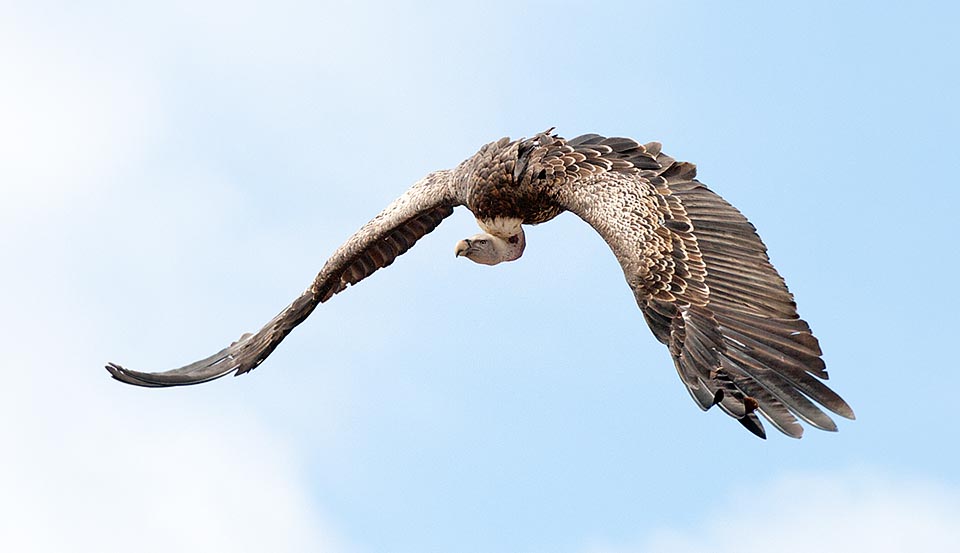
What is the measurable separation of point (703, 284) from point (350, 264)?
4169 millimetres

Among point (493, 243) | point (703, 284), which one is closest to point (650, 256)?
point (703, 284)

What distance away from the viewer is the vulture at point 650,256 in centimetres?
1138

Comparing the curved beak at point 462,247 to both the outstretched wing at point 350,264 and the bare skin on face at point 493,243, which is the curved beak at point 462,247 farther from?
the outstretched wing at point 350,264

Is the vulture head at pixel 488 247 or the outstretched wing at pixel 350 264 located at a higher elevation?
the outstretched wing at pixel 350 264

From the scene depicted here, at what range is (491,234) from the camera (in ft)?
48.6

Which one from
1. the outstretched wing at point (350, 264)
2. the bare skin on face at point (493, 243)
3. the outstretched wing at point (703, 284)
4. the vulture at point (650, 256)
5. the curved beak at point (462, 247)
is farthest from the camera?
the outstretched wing at point (350, 264)

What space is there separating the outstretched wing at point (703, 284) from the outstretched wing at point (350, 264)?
5.39 ft

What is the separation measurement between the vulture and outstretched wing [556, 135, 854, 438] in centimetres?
1

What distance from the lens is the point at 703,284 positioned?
1234 centimetres

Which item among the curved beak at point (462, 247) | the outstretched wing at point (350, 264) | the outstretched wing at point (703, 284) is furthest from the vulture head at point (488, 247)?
the outstretched wing at point (703, 284)

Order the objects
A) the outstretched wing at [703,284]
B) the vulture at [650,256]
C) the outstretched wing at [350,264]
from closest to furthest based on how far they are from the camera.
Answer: the outstretched wing at [703,284]
the vulture at [650,256]
the outstretched wing at [350,264]

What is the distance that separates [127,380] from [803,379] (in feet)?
20.9

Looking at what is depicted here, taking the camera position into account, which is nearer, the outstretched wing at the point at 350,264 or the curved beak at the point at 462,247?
the curved beak at the point at 462,247

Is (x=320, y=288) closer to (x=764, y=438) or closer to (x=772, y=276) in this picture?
(x=772, y=276)
